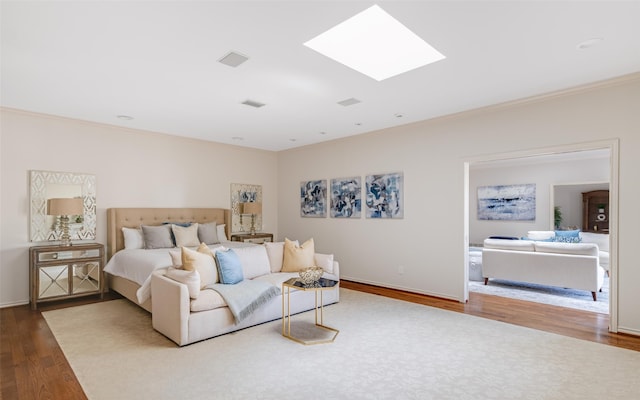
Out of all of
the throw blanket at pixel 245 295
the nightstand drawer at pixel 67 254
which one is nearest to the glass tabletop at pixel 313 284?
the throw blanket at pixel 245 295

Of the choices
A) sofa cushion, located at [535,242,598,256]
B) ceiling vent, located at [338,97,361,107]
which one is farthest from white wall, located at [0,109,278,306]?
sofa cushion, located at [535,242,598,256]

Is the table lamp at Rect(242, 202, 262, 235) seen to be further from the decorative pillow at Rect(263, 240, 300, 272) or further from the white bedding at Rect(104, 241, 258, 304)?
the decorative pillow at Rect(263, 240, 300, 272)

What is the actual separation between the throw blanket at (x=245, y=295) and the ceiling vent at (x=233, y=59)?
2.20 metres

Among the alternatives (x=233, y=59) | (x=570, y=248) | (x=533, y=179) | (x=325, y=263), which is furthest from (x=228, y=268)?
(x=533, y=179)

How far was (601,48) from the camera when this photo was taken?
2.76 meters

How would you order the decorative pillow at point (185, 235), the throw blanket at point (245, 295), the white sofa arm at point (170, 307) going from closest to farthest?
the white sofa arm at point (170, 307)
the throw blanket at point (245, 295)
the decorative pillow at point (185, 235)

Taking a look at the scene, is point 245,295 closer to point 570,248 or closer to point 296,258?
point 296,258

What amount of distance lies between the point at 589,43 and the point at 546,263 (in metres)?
3.50

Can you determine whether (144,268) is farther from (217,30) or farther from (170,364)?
(217,30)

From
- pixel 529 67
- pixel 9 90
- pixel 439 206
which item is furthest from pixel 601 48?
A: pixel 9 90

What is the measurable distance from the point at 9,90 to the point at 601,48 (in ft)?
19.1

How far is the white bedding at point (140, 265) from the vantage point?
3771 mm

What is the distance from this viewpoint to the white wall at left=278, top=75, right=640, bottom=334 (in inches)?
135

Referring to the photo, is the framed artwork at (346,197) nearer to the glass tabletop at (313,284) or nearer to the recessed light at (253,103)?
the recessed light at (253,103)
